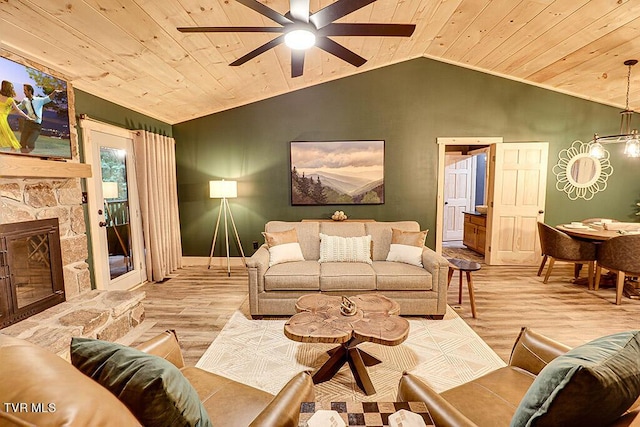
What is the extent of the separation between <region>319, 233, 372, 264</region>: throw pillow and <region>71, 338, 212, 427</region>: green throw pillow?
8.71ft

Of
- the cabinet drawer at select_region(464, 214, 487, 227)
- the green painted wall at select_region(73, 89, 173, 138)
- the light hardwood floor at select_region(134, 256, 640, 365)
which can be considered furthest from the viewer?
the cabinet drawer at select_region(464, 214, 487, 227)

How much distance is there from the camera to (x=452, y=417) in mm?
1114

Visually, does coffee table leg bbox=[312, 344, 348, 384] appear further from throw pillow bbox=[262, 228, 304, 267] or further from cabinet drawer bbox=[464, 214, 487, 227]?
cabinet drawer bbox=[464, 214, 487, 227]

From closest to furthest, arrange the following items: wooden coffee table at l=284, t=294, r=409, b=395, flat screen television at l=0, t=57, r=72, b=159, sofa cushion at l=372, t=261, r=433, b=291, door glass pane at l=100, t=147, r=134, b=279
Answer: wooden coffee table at l=284, t=294, r=409, b=395
flat screen television at l=0, t=57, r=72, b=159
sofa cushion at l=372, t=261, r=433, b=291
door glass pane at l=100, t=147, r=134, b=279

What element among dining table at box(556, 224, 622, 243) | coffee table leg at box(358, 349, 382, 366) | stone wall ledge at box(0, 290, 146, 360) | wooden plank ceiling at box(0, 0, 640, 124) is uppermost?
wooden plank ceiling at box(0, 0, 640, 124)

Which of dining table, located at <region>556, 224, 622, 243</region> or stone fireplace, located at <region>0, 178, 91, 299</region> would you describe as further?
dining table, located at <region>556, 224, 622, 243</region>

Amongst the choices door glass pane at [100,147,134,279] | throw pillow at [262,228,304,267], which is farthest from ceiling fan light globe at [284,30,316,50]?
door glass pane at [100,147,134,279]

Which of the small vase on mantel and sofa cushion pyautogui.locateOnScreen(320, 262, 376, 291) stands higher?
the small vase on mantel

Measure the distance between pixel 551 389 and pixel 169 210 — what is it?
5.23m

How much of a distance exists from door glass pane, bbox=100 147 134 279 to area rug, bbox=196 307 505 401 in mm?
2074

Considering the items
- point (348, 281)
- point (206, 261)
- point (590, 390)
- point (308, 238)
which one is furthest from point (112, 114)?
point (590, 390)

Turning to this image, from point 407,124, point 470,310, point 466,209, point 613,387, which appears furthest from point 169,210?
point 466,209

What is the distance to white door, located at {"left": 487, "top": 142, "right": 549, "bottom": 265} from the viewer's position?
5105mm

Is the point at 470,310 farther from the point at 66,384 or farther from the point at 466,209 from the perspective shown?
the point at 466,209
